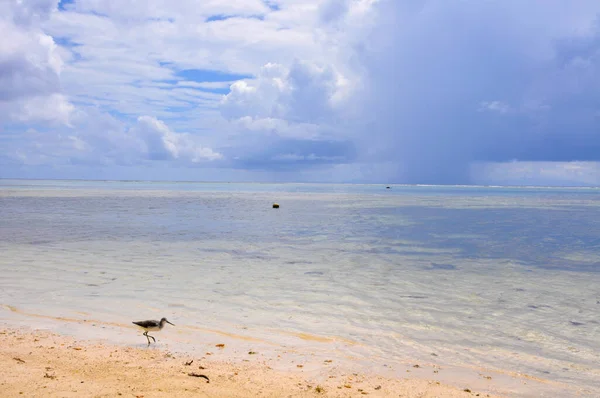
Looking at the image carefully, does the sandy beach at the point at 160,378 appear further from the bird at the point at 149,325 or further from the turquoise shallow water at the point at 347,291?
the turquoise shallow water at the point at 347,291

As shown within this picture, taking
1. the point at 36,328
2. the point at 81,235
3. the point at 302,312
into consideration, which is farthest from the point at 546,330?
the point at 81,235

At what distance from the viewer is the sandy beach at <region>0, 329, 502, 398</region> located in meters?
7.62

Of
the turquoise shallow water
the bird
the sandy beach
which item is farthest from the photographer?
the turquoise shallow water

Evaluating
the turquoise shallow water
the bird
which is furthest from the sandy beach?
the turquoise shallow water

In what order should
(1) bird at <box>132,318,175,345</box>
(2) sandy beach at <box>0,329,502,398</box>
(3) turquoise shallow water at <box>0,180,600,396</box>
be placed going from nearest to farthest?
(2) sandy beach at <box>0,329,502,398</box> → (1) bird at <box>132,318,175,345</box> → (3) turquoise shallow water at <box>0,180,600,396</box>

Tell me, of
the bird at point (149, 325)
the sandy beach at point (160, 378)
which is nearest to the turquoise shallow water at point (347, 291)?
the bird at point (149, 325)

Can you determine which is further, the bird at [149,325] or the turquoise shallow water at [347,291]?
the turquoise shallow water at [347,291]

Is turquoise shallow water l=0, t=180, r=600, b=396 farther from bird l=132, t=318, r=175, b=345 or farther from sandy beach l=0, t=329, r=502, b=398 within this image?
sandy beach l=0, t=329, r=502, b=398

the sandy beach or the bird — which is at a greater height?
the bird

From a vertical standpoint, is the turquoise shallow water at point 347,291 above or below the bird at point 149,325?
below

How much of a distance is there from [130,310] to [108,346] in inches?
133

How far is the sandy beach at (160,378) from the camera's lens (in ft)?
25.0

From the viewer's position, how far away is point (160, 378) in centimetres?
819

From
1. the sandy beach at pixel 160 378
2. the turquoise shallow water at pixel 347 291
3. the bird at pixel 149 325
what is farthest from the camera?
the turquoise shallow water at pixel 347 291
